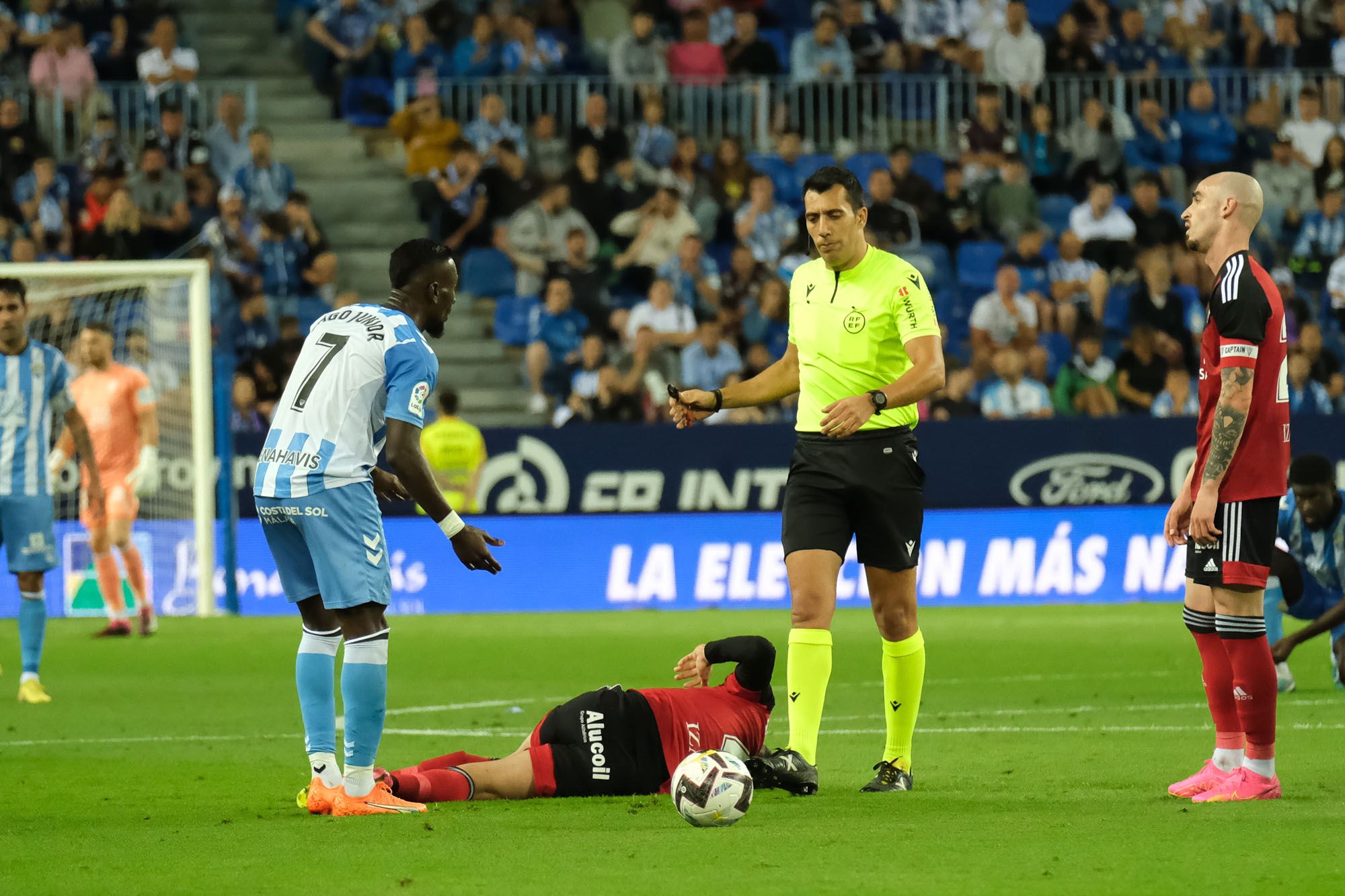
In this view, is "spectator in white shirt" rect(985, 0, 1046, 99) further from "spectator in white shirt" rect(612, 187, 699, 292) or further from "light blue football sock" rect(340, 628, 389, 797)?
"light blue football sock" rect(340, 628, 389, 797)

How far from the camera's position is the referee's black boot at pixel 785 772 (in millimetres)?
7301

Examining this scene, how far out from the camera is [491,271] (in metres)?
21.9

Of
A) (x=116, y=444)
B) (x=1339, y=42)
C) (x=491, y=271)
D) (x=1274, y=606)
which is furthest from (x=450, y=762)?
(x=1339, y=42)

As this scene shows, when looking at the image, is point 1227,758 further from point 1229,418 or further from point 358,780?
point 358,780

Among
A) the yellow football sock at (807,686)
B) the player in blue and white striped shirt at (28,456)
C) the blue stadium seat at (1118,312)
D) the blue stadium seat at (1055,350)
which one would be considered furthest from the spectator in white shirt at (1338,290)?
the yellow football sock at (807,686)

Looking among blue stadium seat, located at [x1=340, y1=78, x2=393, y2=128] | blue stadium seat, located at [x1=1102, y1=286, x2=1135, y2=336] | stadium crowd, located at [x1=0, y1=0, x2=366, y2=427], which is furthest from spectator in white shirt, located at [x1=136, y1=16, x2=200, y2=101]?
blue stadium seat, located at [x1=1102, y1=286, x2=1135, y2=336]

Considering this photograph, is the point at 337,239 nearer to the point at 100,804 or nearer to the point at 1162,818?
the point at 100,804

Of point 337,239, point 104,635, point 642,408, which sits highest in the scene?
point 337,239

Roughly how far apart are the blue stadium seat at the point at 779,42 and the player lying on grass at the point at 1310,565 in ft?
44.0

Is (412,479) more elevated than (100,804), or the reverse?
(412,479)

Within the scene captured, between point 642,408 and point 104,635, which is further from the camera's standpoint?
point 642,408

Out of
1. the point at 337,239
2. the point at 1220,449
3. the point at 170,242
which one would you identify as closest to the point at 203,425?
the point at 170,242

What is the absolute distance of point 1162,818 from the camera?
6629mm

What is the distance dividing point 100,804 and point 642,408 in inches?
490
